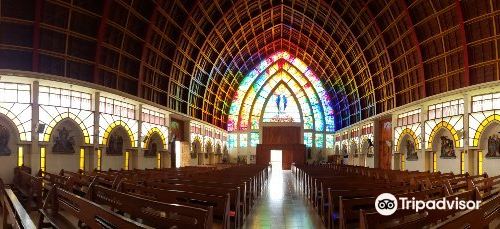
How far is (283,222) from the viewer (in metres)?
9.70

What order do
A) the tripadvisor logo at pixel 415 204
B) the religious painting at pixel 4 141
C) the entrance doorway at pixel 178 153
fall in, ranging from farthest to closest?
the entrance doorway at pixel 178 153 → the religious painting at pixel 4 141 → the tripadvisor logo at pixel 415 204

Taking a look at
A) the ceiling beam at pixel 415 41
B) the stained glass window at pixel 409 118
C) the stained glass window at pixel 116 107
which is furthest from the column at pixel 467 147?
the stained glass window at pixel 116 107

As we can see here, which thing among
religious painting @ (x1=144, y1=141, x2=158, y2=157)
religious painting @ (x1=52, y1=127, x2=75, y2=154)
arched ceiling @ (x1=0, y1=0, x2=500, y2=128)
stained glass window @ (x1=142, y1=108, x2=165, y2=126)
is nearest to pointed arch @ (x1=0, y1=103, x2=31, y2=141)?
arched ceiling @ (x1=0, y1=0, x2=500, y2=128)

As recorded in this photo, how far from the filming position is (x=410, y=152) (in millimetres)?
32781

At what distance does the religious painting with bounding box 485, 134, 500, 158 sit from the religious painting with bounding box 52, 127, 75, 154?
81.3 feet

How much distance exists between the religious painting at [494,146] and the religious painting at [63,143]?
24795 millimetres

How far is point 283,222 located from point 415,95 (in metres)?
25.8

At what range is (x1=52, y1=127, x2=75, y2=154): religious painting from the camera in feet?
76.4

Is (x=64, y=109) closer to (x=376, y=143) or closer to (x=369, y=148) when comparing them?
(x=376, y=143)

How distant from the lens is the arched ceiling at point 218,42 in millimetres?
22216

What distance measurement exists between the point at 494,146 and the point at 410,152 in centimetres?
927

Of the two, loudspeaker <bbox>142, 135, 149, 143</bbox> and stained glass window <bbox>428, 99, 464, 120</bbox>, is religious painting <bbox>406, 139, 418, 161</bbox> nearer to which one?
stained glass window <bbox>428, 99, 464, 120</bbox>

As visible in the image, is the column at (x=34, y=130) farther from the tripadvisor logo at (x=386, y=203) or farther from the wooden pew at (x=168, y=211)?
the tripadvisor logo at (x=386, y=203)

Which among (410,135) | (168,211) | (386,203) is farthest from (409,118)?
(168,211)
